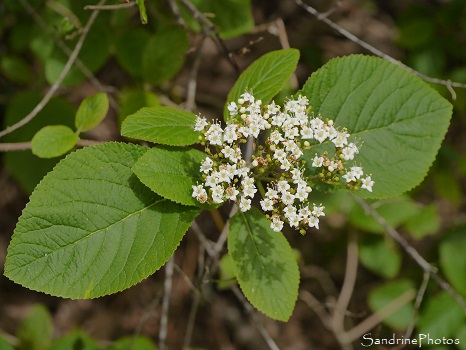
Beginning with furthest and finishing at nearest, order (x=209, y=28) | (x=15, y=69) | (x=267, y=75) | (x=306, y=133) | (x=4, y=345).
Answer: (x=15, y=69) → (x=4, y=345) → (x=209, y=28) → (x=267, y=75) → (x=306, y=133)

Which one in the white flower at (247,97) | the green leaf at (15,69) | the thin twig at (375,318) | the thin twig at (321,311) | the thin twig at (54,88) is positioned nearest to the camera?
the white flower at (247,97)

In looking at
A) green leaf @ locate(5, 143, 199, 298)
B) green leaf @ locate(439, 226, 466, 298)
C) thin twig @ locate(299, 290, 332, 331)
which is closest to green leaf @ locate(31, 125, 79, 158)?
green leaf @ locate(5, 143, 199, 298)

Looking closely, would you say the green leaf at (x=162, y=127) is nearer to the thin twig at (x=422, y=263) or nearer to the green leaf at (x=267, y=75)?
the green leaf at (x=267, y=75)

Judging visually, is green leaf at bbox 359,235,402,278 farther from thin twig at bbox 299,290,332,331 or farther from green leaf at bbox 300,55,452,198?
green leaf at bbox 300,55,452,198

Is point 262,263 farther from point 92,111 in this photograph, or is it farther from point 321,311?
point 321,311

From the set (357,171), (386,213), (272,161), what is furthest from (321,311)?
(272,161)

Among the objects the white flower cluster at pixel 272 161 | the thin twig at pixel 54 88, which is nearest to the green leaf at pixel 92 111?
the thin twig at pixel 54 88
